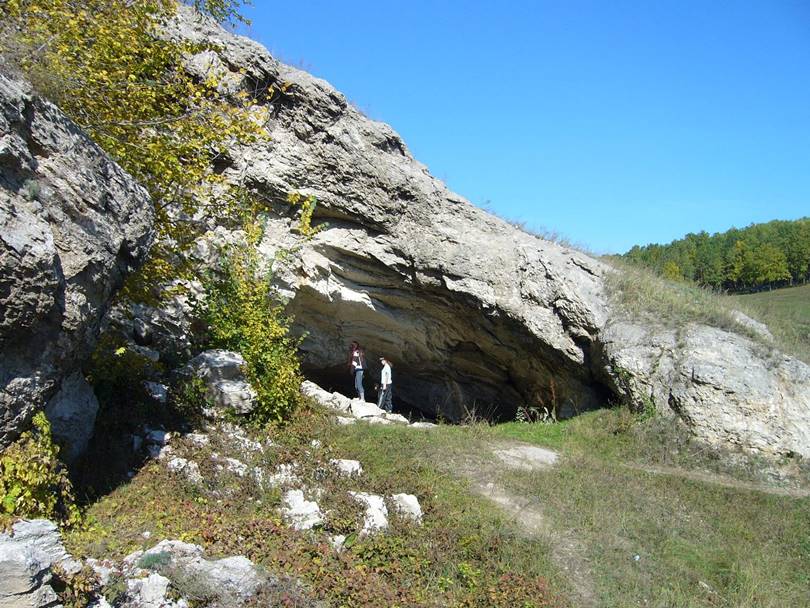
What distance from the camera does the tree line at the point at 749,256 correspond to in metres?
55.7

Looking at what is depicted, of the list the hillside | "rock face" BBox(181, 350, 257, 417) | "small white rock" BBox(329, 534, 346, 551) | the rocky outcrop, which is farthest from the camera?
the rocky outcrop

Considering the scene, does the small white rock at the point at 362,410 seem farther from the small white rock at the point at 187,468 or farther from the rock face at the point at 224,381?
the small white rock at the point at 187,468

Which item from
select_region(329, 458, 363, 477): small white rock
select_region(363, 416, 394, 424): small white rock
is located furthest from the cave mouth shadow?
select_region(329, 458, 363, 477): small white rock

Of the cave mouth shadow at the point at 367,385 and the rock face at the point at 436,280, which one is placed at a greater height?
the rock face at the point at 436,280

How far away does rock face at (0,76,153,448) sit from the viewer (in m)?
5.69

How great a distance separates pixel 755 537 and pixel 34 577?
883cm

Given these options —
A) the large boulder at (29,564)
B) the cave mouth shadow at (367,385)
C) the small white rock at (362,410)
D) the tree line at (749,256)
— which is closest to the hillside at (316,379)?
the large boulder at (29,564)

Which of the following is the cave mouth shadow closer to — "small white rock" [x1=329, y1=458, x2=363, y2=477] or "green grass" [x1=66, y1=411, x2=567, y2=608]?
"small white rock" [x1=329, y1=458, x2=363, y2=477]

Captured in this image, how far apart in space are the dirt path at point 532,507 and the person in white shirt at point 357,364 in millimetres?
4696

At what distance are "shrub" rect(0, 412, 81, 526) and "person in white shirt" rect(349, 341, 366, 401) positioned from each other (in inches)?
370

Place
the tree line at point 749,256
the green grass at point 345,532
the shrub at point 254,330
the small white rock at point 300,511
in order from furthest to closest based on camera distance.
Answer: the tree line at point 749,256 < the shrub at point 254,330 < the small white rock at point 300,511 < the green grass at point 345,532

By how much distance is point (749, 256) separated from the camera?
57062 mm

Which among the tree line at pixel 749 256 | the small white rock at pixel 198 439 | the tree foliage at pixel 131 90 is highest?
the tree line at pixel 749 256

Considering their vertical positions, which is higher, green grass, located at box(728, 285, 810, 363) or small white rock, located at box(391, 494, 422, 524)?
green grass, located at box(728, 285, 810, 363)
